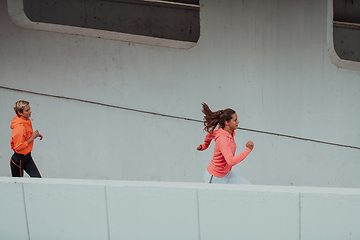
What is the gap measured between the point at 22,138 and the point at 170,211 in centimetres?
287

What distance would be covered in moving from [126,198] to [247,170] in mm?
4397

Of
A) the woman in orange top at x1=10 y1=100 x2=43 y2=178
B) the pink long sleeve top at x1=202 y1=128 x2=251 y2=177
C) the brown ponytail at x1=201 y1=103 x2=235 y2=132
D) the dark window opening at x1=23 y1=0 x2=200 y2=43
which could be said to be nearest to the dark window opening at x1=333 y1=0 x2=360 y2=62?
the dark window opening at x1=23 y1=0 x2=200 y2=43

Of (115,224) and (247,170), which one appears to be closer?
(115,224)

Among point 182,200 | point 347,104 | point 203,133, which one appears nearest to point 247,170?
point 203,133

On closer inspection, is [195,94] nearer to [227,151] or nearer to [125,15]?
[227,151]

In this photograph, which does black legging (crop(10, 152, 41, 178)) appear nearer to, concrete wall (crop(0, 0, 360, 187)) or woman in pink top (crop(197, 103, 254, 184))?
concrete wall (crop(0, 0, 360, 187))

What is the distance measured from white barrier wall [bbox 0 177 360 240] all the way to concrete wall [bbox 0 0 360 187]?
13.3 feet

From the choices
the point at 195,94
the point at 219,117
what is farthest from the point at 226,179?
the point at 195,94

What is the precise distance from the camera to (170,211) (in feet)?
12.6

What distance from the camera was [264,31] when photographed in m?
7.18

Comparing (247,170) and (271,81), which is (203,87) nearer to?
(271,81)

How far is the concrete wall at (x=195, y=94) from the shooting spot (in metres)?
7.14

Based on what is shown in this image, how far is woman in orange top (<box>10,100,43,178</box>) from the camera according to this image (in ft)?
18.1

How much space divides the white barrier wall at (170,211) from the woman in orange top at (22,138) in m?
1.46
